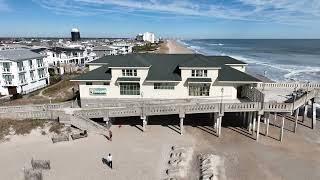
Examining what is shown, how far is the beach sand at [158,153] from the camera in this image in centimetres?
2425

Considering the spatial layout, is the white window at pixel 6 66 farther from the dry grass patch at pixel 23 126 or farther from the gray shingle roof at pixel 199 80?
the gray shingle roof at pixel 199 80

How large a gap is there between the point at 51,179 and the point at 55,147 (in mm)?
5831

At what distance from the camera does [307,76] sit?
239 ft

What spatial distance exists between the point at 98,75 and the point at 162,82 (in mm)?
7687

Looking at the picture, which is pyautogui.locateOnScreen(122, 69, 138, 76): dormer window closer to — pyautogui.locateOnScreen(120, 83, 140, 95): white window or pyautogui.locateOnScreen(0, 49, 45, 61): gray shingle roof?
pyautogui.locateOnScreen(120, 83, 140, 95): white window

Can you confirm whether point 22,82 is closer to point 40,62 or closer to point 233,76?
point 40,62

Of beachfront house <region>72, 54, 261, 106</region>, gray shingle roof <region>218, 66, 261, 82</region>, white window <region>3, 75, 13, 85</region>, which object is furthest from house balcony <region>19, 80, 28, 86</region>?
gray shingle roof <region>218, 66, 261, 82</region>

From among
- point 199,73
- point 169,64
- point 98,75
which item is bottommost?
point 98,75

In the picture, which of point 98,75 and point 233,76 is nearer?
point 233,76

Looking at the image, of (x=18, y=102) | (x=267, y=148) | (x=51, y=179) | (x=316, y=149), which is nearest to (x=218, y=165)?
(x=267, y=148)

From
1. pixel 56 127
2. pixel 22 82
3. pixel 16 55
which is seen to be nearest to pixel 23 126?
pixel 56 127

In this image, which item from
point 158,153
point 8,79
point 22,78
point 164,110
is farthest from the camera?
point 22,78

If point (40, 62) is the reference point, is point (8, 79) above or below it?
below

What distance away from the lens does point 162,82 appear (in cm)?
3400
